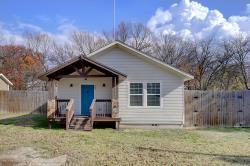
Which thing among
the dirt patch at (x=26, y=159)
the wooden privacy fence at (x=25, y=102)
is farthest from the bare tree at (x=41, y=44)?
the dirt patch at (x=26, y=159)

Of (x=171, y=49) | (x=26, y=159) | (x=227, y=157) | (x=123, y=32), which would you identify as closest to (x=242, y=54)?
(x=171, y=49)

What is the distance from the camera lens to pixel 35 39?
1971 inches

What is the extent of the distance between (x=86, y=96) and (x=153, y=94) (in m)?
3.83

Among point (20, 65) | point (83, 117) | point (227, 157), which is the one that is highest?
point (20, 65)

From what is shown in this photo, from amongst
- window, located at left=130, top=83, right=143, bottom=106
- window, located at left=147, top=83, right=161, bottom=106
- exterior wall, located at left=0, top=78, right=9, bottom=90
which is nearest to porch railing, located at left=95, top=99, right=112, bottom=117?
window, located at left=130, top=83, right=143, bottom=106

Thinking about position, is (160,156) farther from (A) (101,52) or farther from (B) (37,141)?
(A) (101,52)

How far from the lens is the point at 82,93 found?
1764cm

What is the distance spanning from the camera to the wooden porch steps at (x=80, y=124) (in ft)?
49.7

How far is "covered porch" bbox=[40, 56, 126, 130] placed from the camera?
15.6m

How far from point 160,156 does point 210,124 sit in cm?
1065

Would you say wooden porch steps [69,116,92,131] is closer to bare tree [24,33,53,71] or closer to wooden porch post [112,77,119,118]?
wooden porch post [112,77,119,118]

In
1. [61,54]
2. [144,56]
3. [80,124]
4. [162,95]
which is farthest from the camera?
[61,54]

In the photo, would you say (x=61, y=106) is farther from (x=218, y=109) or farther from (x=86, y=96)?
(x=218, y=109)

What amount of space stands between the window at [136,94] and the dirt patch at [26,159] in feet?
27.2
